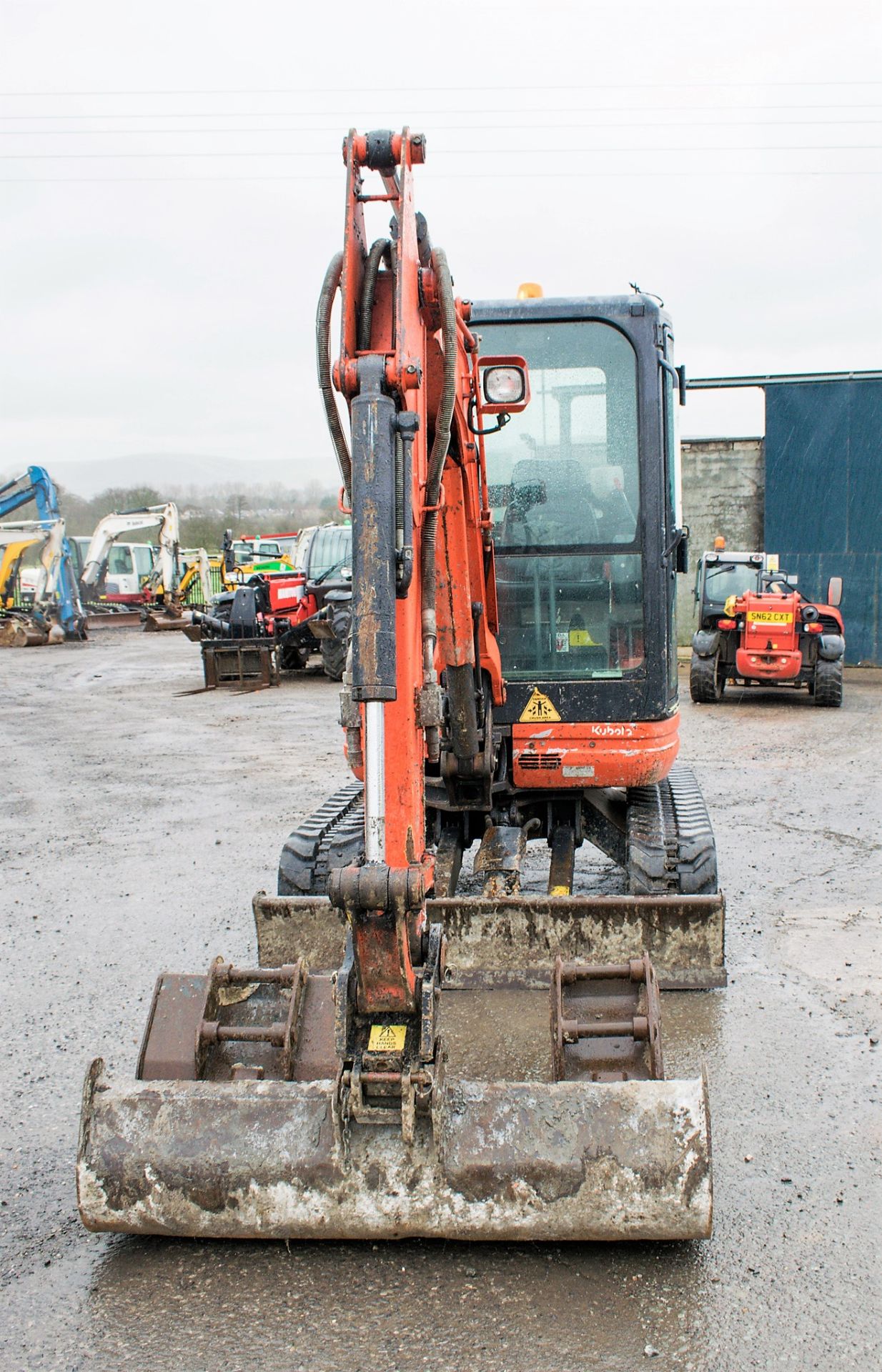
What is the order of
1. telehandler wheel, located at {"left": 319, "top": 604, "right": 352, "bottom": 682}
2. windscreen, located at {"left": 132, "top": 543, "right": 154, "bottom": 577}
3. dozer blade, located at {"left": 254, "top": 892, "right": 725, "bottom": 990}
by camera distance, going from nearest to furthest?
dozer blade, located at {"left": 254, "top": 892, "right": 725, "bottom": 990}, telehandler wheel, located at {"left": 319, "top": 604, "right": 352, "bottom": 682}, windscreen, located at {"left": 132, "top": 543, "right": 154, "bottom": 577}

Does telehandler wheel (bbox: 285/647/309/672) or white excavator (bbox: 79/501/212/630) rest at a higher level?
white excavator (bbox: 79/501/212/630)

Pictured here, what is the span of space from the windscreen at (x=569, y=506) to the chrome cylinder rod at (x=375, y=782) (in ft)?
Result: 8.98

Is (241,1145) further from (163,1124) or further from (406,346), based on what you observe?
(406,346)

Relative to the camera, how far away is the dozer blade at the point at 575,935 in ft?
15.9

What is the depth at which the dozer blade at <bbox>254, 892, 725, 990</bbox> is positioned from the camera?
4836 mm

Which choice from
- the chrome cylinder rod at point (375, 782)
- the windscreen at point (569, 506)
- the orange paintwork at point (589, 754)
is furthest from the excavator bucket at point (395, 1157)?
the windscreen at point (569, 506)

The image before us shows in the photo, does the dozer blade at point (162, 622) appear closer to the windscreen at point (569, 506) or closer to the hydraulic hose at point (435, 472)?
the windscreen at point (569, 506)

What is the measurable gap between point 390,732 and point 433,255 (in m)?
1.46

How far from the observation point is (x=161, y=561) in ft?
107

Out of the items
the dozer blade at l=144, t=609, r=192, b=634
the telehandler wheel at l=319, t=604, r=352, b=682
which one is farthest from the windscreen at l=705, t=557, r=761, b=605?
the dozer blade at l=144, t=609, r=192, b=634

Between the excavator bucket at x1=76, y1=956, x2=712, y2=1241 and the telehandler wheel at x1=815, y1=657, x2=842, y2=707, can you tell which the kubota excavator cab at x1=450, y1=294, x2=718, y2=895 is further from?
the telehandler wheel at x1=815, y1=657, x2=842, y2=707

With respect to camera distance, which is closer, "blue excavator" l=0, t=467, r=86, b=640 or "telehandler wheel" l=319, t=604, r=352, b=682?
"telehandler wheel" l=319, t=604, r=352, b=682

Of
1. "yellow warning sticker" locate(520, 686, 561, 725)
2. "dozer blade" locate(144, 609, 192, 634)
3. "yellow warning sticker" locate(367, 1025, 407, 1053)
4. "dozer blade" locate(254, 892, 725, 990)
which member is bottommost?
"dozer blade" locate(144, 609, 192, 634)

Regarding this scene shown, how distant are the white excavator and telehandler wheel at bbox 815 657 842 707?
18722 millimetres
